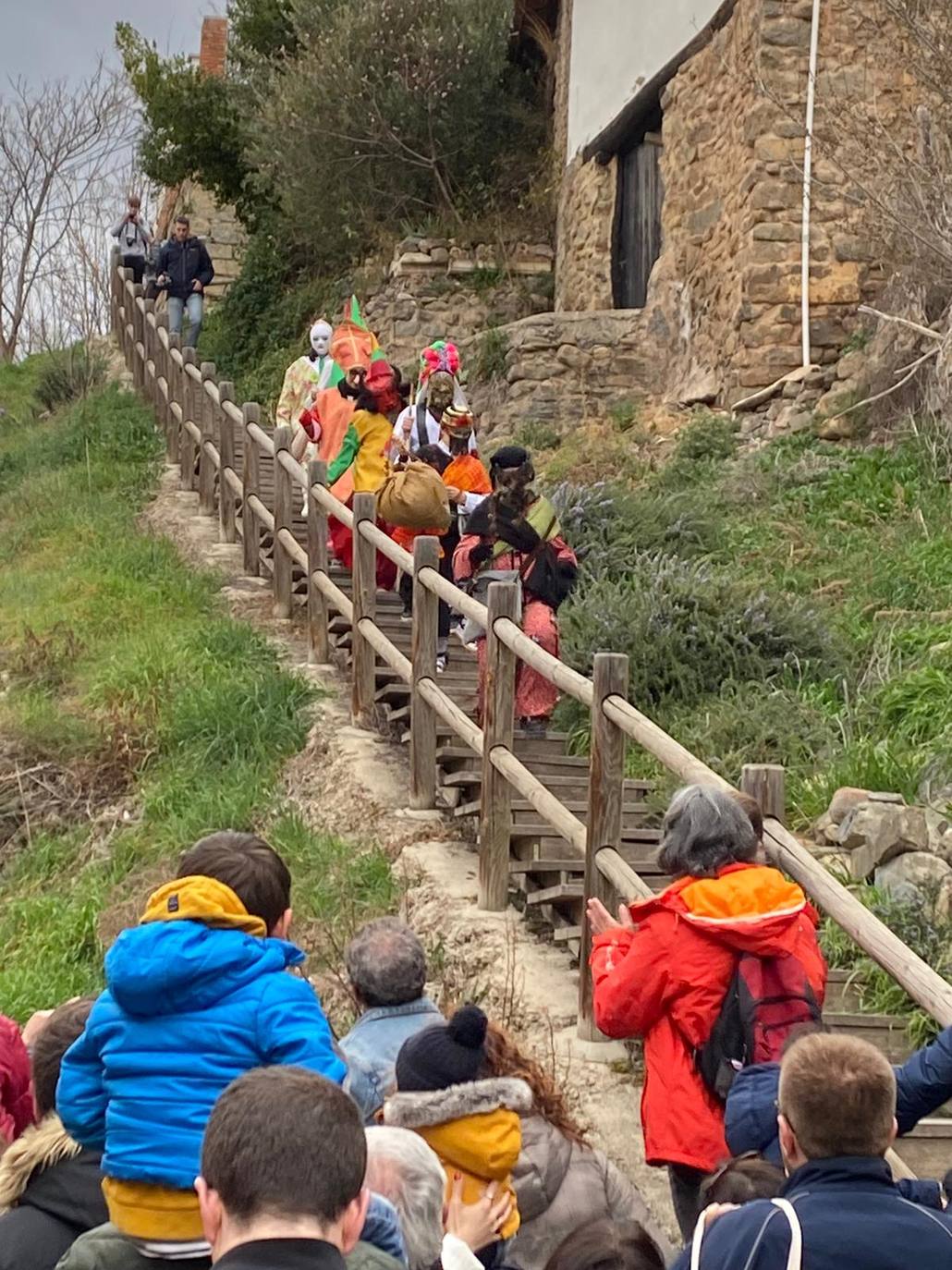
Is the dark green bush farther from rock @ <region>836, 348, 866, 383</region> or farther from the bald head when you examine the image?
the bald head

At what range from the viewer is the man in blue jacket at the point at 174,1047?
8.67ft

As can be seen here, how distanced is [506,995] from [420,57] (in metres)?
13.2

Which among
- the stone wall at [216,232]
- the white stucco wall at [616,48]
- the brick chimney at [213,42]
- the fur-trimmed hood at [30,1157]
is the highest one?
the brick chimney at [213,42]

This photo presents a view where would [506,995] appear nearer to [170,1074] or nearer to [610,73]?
[170,1074]

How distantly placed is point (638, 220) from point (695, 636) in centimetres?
748

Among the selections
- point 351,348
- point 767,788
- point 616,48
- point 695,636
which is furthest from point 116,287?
point 767,788

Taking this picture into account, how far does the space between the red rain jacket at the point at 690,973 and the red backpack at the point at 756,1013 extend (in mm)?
26

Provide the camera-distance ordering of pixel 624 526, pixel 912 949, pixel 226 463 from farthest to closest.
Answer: pixel 226 463 < pixel 624 526 < pixel 912 949

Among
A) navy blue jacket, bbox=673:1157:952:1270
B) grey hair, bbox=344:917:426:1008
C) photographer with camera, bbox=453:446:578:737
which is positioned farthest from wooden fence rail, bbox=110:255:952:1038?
grey hair, bbox=344:917:426:1008

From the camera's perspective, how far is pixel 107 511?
12797 millimetres

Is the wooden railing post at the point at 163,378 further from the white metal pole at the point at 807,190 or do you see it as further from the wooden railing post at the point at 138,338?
the white metal pole at the point at 807,190

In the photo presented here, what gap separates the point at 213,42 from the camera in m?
23.9

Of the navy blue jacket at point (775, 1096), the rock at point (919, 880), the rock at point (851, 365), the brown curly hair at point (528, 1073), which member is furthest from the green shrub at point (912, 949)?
the rock at point (851, 365)

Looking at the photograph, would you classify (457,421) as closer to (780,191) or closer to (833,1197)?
(780,191)
